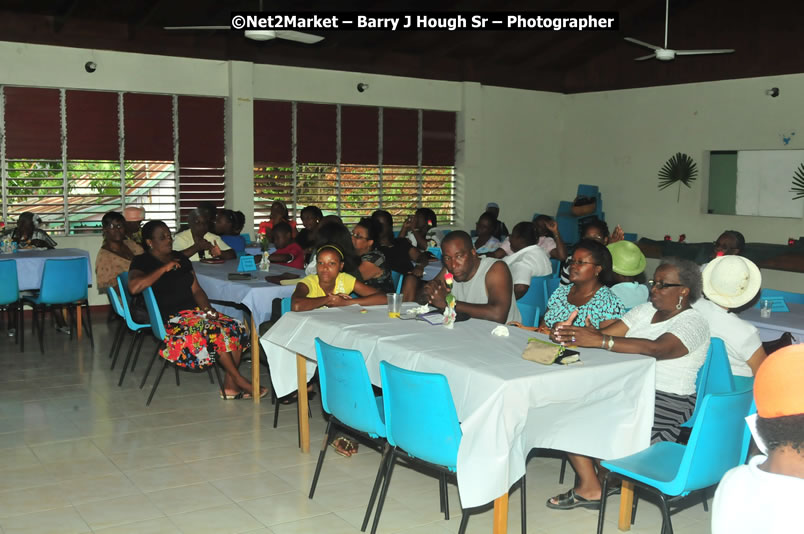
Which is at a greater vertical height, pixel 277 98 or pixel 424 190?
pixel 277 98

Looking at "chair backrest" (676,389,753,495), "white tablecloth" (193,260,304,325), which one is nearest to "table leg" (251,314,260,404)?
"white tablecloth" (193,260,304,325)

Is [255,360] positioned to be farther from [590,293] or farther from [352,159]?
[352,159]

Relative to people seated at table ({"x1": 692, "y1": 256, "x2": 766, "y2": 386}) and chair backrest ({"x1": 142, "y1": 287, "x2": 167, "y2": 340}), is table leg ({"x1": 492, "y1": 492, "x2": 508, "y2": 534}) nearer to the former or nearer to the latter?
people seated at table ({"x1": 692, "y1": 256, "x2": 766, "y2": 386})

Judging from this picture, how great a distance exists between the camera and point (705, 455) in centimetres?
293

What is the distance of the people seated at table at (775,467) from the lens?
4.55ft

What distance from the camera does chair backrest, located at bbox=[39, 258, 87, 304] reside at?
716 cm

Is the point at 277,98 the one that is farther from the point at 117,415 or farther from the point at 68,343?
the point at 117,415

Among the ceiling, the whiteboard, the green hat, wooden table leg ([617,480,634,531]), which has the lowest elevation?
wooden table leg ([617,480,634,531])

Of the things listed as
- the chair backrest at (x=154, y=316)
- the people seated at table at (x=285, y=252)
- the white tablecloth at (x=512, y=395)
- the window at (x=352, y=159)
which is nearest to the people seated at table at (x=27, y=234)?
the people seated at table at (x=285, y=252)


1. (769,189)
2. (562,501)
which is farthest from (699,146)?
(562,501)

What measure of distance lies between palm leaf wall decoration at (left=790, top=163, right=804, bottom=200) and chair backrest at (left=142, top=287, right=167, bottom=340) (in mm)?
8673

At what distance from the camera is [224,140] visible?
1074cm

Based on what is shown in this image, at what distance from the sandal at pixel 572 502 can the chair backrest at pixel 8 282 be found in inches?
211

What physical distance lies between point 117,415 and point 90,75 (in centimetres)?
570
